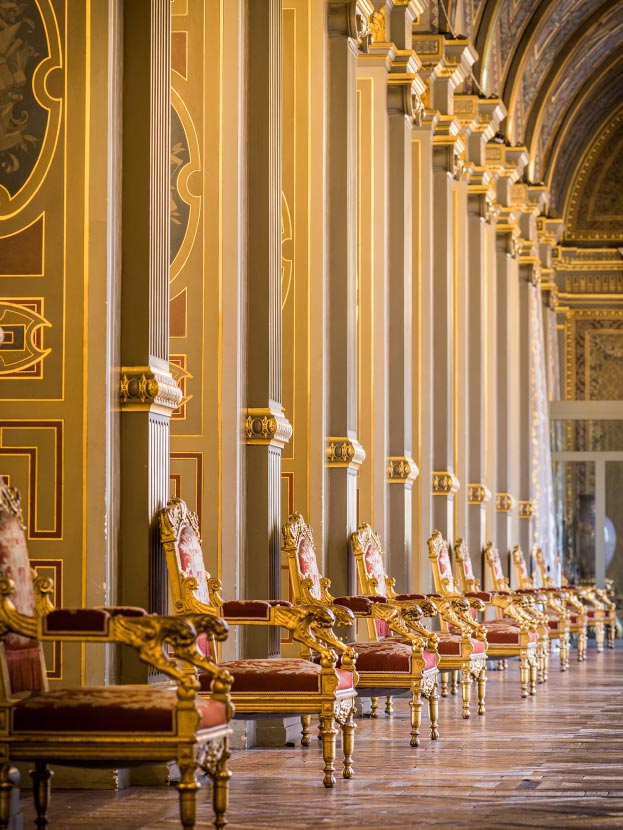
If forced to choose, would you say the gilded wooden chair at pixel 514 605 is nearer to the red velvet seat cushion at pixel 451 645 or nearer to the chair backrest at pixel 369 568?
the red velvet seat cushion at pixel 451 645

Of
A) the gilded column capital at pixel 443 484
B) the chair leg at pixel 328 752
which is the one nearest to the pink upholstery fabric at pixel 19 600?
the chair leg at pixel 328 752

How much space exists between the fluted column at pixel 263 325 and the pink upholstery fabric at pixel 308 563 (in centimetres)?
11

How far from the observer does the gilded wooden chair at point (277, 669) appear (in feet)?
19.6

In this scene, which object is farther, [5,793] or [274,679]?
[274,679]

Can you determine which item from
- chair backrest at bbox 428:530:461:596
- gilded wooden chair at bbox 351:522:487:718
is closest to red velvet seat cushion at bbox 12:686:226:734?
gilded wooden chair at bbox 351:522:487:718

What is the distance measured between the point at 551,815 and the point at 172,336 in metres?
3.00

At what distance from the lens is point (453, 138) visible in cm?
1334

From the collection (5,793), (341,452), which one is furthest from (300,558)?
(5,793)

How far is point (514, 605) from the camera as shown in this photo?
11.5 meters

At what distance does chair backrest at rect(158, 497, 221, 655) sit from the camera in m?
5.95

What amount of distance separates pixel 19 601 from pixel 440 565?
6.69 meters

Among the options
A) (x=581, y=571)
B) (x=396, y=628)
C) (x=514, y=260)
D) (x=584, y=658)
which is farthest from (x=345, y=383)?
(x=581, y=571)

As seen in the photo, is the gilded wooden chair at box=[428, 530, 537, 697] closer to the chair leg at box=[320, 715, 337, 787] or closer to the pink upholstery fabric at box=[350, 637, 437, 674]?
the pink upholstery fabric at box=[350, 637, 437, 674]

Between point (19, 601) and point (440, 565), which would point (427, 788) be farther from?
point (440, 565)
